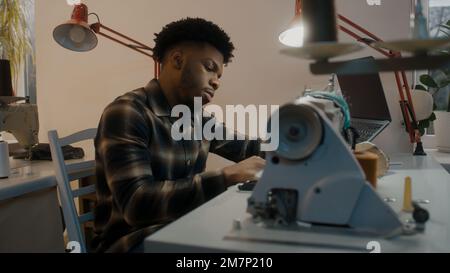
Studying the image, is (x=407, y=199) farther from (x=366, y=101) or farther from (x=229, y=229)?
(x=366, y=101)

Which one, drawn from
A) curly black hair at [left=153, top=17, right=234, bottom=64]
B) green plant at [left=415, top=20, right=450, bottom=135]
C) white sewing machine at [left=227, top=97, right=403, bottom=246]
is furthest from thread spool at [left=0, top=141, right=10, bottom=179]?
green plant at [left=415, top=20, right=450, bottom=135]

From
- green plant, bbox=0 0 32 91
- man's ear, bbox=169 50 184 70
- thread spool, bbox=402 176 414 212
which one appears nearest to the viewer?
thread spool, bbox=402 176 414 212

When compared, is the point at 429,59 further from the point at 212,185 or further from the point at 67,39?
the point at 67,39

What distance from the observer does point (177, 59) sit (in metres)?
1.27

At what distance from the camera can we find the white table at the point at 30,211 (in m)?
1.43

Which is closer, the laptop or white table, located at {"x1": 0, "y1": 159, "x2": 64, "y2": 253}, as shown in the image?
white table, located at {"x1": 0, "y1": 159, "x2": 64, "y2": 253}

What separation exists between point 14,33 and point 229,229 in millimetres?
2365

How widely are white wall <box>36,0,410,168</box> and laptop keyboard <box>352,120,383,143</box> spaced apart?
31cm

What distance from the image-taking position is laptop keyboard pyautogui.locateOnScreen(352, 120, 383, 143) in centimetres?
157

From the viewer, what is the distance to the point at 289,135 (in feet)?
2.30

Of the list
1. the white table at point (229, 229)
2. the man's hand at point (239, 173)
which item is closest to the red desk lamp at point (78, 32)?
the man's hand at point (239, 173)

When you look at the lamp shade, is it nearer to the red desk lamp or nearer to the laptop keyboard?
the red desk lamp
